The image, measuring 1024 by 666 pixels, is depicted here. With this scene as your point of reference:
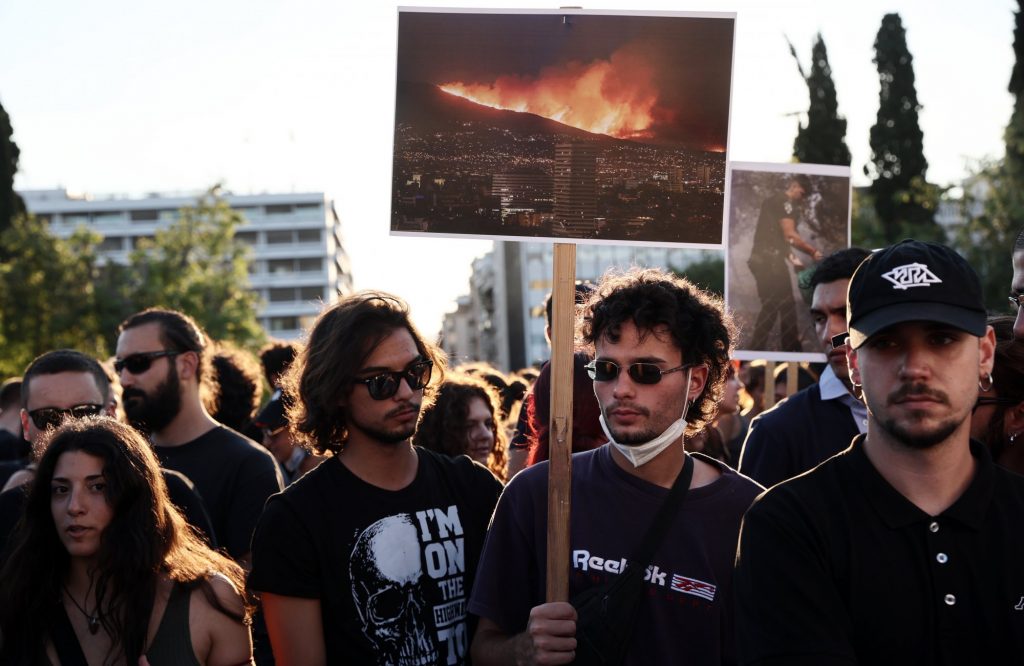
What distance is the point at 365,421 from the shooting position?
3822 millimetres

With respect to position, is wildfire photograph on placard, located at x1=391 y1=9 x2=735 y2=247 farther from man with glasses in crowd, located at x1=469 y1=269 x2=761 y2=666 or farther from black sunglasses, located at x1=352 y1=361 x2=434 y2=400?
black sunglasses, located at x1=352 y1=361 x2=434 y2=400

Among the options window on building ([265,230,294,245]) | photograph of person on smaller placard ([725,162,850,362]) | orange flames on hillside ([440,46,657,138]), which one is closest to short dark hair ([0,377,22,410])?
photograph of person on smaller placard ([725,162,850,362])

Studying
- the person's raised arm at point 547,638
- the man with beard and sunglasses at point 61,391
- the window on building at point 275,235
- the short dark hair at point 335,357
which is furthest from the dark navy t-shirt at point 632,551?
the window on building at point 275,235

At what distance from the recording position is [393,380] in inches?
154

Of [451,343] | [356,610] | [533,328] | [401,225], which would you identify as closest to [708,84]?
[401,225]

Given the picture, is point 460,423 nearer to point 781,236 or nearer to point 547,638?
point 547,638

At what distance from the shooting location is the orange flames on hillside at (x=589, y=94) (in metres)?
3.78

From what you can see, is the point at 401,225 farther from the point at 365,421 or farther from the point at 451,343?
the point at 451,343

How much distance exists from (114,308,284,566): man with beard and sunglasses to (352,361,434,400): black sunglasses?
127cm

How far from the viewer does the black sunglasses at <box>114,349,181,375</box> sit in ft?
18.3

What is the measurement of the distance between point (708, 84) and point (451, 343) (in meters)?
172

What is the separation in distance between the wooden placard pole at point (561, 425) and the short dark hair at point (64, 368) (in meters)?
2.73

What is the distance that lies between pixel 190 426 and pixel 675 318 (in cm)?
270

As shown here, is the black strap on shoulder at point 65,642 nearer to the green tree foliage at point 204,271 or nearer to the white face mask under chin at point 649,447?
the white face mask under chin at point 649,447
